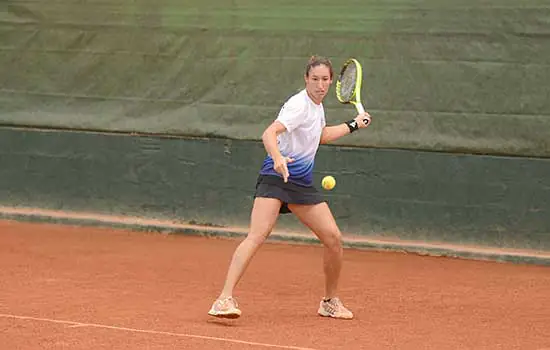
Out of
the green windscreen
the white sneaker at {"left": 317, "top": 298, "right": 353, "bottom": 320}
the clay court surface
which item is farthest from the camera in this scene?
the green windscreen

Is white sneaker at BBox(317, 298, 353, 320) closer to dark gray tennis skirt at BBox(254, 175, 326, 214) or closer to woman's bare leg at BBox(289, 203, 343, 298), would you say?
woman's bare leg at BBox(289, 203, 343, 298)

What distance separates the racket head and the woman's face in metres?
0.59

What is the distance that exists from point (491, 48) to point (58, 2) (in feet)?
15.1

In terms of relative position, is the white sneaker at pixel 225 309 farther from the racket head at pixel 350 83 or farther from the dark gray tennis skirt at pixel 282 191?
the racket head at pixel 350 83

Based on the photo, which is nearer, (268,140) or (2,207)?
(268,140)

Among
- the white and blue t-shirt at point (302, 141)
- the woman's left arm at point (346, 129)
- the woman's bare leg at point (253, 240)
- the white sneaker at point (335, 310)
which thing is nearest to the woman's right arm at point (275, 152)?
the white and blue t-shirt at point (302, 141)

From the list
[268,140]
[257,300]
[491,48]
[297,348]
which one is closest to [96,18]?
[491,48]

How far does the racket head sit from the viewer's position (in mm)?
7625

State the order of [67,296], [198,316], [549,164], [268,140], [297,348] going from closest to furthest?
1. [297,348]
2. [268,140]
3. [198,316]
4. [67,296]
5. [549,164]

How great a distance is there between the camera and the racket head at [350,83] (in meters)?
7.62

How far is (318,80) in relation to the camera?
22.9 ft

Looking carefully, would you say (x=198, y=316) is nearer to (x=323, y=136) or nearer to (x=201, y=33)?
(x=323, y=136)

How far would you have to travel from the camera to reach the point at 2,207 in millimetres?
12773

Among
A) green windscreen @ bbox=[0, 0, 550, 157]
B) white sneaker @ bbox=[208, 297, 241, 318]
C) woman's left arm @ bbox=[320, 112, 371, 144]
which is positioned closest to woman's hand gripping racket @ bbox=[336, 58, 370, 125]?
woman's left arm @ bbox=[320, 112, 371, 144]
